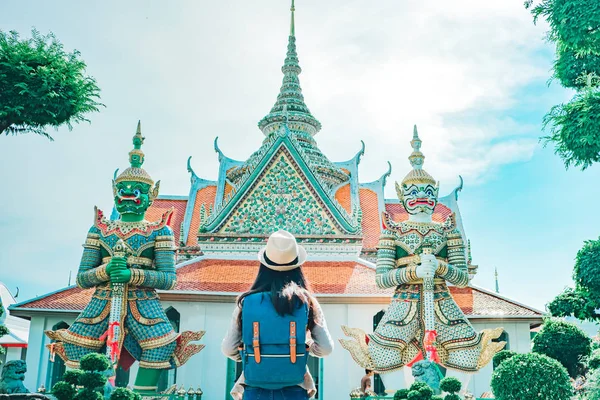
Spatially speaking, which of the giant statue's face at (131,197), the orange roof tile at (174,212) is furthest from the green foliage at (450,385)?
the orange roof tile at (174,212)

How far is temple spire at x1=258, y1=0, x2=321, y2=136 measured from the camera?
55.7ft

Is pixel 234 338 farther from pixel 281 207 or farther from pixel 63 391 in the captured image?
pixel 281 207

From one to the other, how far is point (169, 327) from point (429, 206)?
12.9ft

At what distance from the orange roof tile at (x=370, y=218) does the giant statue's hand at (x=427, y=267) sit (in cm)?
590

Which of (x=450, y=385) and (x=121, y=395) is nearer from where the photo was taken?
(x=121, y=395)

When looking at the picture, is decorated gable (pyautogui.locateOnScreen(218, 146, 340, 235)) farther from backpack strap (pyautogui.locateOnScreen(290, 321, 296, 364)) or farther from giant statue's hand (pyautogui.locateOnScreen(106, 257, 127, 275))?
backpack strap (pyautogui.locateOnScreen(290, 321, 296, 364))

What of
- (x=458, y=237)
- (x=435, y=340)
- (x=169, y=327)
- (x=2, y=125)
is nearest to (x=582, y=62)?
(x=458, y=237)

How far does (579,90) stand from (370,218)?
8202 mm

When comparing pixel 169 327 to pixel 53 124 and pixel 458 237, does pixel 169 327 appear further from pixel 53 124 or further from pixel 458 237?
pixel 458 237

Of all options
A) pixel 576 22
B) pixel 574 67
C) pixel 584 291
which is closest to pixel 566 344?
pixel 584 291

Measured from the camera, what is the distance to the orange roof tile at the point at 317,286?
10.5m

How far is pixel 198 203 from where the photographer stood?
620 inches

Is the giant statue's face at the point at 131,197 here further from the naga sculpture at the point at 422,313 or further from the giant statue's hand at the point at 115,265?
the naga sculpture at the point at 422,313

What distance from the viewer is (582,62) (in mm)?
7438
